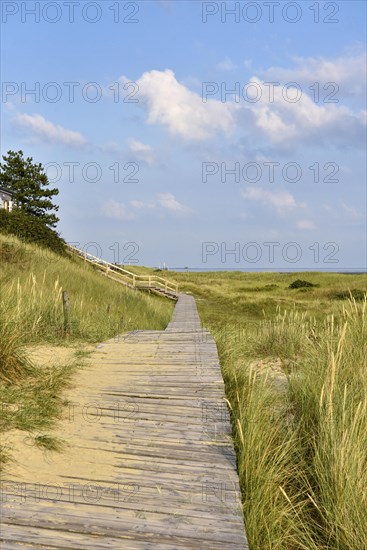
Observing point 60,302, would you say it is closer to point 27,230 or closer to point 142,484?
point 142,484

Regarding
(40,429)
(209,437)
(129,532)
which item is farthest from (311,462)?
(40,429)

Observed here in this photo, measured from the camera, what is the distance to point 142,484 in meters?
2.97

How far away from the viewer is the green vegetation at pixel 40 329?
4.00 metres

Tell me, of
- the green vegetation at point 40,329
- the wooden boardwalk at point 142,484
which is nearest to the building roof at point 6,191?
the green vegetation at point 40,329

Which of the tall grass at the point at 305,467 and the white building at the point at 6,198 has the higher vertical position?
the white building at the point at 6,198

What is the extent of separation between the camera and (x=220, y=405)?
4.45 metres

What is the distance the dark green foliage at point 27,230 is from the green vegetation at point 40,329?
7.62 meters

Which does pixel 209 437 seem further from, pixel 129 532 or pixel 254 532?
pixel 129 532

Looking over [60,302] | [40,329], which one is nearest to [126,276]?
[60,302]

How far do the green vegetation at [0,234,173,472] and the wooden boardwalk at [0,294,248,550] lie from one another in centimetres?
39

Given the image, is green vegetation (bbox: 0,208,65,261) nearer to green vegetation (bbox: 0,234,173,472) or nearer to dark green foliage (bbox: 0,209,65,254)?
dark green foliage (bbox: 0,209,65,254)

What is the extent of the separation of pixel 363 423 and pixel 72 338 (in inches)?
234

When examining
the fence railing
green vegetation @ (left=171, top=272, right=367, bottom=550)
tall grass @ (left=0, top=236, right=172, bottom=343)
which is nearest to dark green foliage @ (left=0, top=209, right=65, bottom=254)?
the fence railing

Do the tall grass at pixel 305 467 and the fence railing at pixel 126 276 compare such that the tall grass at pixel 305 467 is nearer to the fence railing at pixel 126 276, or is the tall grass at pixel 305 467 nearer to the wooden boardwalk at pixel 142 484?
the wooden boardwalk at pixel 142 484
